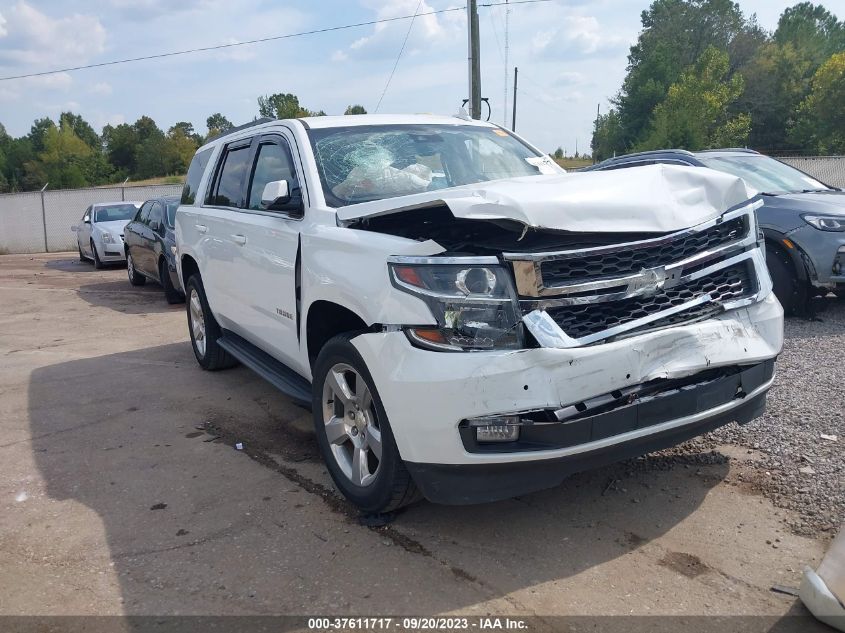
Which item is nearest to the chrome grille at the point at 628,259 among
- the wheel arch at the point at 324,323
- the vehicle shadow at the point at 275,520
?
the wheel arch at the point at 324,323

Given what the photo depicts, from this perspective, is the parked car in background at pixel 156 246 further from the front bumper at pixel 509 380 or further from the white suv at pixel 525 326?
the front bumper at pixel 509 380

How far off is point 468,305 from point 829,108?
6067 cm

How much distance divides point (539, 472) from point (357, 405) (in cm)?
101

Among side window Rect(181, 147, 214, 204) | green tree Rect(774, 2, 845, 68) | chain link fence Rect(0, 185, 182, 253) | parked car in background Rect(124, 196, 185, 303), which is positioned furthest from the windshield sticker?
green tree Rect(774, 2, 845, 68)

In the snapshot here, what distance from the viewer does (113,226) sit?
17.5m

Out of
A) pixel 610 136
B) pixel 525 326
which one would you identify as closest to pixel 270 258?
pixel 525 326

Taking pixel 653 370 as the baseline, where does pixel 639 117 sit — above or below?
above

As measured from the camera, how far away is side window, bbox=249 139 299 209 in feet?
15.4

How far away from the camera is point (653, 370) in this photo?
311 centimetres

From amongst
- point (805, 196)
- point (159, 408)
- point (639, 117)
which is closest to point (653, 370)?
point (159, 408)

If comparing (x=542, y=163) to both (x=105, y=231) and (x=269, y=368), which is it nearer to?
(x=269, y=368)

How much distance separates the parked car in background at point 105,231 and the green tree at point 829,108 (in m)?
52.2

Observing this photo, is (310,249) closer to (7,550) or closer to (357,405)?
(357,405)

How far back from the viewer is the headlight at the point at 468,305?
9.95 ft
